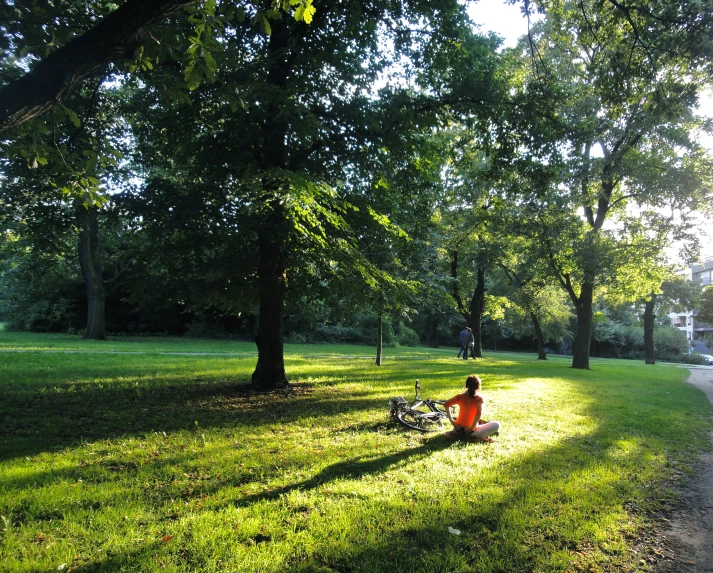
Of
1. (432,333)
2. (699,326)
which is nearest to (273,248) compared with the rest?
(432,333)

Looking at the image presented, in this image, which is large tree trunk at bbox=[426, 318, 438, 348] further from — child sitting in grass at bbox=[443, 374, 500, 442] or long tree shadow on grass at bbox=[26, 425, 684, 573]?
long tree shadow on grass at bbox=[26, 425, 684, 573]

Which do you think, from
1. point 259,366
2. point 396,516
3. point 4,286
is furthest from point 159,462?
point 4,286

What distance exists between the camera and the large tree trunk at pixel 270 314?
9.60m

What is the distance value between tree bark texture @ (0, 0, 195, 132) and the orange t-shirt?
18.1 ft

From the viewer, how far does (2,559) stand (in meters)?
2.91

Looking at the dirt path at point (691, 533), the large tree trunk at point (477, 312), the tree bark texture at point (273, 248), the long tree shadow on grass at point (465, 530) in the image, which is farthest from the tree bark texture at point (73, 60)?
the large tree trunk at point (477, 312)

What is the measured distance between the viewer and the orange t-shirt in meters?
6.29

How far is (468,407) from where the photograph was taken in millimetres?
6340

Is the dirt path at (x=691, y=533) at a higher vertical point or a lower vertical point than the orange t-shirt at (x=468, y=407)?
lower

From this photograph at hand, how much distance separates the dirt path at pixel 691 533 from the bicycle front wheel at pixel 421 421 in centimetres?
312

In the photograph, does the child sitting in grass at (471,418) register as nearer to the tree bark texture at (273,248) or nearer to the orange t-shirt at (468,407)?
the orange t-shirt at (468,407)

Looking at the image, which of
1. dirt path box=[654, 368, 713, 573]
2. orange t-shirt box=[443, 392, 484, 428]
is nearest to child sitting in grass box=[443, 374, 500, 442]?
orange t-shirt box=[443, 392, 484, 428]

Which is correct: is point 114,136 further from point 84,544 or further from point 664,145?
point 664,145

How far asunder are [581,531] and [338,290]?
7.04 metres
